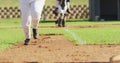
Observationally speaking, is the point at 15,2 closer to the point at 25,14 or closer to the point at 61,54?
the point at 25,14

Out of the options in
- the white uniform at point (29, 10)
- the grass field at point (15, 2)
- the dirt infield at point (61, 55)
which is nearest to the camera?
the dirt infield at point (61, 55)

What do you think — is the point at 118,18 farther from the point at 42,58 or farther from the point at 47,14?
the point at 42,58

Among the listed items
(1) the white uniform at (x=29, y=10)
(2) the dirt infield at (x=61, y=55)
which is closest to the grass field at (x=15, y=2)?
(1) the white uniform at (x=29, y=10)

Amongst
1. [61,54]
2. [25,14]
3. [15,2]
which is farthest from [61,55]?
[15,2]

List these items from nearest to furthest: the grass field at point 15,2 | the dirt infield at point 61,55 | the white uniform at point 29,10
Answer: the dirt infield at point 61,55 < the white uniform at point 29,10 < the grass field at point 15,2

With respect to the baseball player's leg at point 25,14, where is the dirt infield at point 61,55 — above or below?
below

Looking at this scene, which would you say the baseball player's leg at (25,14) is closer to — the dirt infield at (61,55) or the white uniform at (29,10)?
the white uniform at (29,10)

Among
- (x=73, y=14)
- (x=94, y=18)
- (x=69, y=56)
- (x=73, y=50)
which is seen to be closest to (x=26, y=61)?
(x=69, y=56)

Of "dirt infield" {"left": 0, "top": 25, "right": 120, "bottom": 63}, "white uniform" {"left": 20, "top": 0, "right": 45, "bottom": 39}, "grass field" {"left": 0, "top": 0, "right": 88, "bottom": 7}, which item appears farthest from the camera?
"grass field" {"left": 0, "top": 0, "right": 88, "bottom": 7}

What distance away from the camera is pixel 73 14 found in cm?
4100

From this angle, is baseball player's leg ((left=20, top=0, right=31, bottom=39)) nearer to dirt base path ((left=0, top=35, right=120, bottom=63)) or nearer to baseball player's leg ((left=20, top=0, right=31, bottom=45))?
baseball player's leg ((left=20, top=0, right=31, bottom=45))

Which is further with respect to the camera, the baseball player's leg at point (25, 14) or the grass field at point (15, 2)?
the grass field at point (15, 2)

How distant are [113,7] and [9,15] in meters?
10.7

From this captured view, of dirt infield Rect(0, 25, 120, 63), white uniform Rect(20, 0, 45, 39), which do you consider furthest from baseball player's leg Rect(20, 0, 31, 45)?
dirt infield Rect(0, 25, 120, 63)
